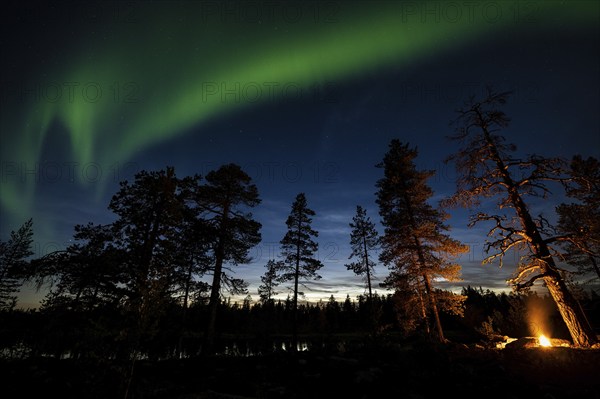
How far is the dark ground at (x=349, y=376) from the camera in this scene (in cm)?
720

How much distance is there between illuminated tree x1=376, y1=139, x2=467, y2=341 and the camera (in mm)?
16141

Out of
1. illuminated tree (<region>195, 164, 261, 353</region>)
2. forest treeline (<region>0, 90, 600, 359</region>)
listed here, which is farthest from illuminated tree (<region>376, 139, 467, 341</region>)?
illuminated tree (<region>195, 164, 261, 353</region>)

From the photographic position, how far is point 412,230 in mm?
16734

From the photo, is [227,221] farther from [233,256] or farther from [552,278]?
[552,278]

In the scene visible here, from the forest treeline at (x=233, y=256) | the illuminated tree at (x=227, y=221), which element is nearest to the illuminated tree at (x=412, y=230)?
the forest treeline at (x=233, y=256)

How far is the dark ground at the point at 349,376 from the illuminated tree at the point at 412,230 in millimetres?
5024

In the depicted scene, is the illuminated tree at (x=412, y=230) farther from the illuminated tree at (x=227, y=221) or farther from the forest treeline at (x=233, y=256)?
the illuminated tree at (x=227, y=221)

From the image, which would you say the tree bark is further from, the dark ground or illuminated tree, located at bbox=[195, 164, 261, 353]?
illuminated tree, located at bbox=[195, 164, 261, 353]

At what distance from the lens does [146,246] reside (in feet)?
50.8

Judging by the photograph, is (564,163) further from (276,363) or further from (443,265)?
(276,363)

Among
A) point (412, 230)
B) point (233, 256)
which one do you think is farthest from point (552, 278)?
point (233, 256)

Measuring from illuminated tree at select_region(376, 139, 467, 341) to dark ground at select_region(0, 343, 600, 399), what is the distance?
16.5 feet

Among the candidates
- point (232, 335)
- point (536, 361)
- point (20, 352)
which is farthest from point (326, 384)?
point (232, 335)

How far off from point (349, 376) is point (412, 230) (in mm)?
10536
